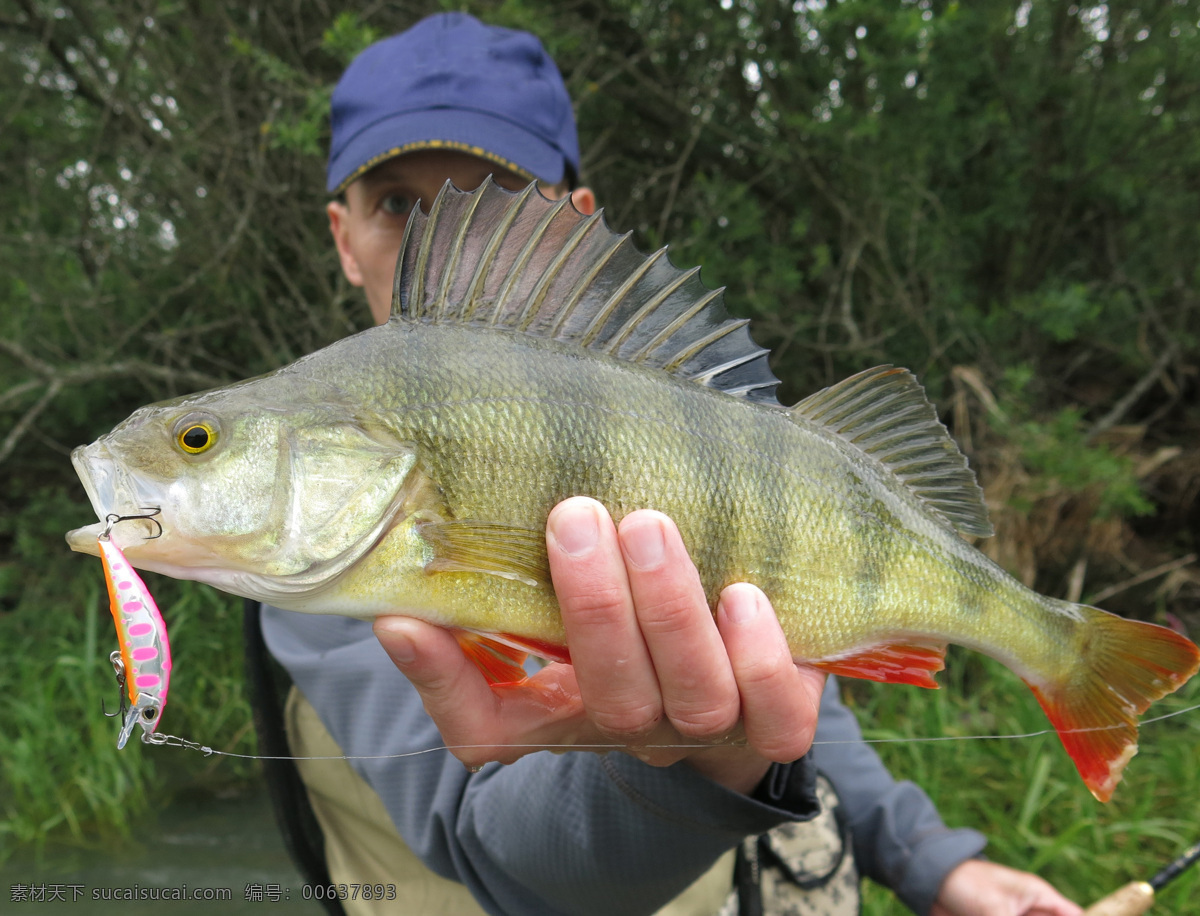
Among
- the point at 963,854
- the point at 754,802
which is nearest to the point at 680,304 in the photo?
the point at 754,802

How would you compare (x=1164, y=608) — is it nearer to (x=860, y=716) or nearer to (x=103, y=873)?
(x=860, y=716)

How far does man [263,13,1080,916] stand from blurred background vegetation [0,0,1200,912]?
1.10 metres

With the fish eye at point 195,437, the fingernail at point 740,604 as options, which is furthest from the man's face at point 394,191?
the fingernail at point 740,604

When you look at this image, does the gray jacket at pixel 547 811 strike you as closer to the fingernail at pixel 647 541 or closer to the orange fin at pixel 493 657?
the orange fin at pixel 493 657

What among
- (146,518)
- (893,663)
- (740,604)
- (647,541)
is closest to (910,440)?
(893,663)

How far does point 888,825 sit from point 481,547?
184cm

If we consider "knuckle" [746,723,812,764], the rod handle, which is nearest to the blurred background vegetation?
the rod handle

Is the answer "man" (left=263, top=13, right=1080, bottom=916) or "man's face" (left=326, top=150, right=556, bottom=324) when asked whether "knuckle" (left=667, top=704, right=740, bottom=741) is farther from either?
"man's face" (left=326, top=150, right=556, bottom=324)

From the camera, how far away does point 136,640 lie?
961 mm

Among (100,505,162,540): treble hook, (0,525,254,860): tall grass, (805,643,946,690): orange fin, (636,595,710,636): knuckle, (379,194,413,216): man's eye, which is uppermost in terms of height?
(379,194,413,216): man's eye

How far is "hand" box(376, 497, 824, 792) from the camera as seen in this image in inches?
42.9

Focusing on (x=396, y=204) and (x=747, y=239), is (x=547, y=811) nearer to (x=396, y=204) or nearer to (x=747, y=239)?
(x=396, y=204)

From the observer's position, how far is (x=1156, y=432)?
183 inches

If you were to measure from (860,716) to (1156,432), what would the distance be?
268 cm
